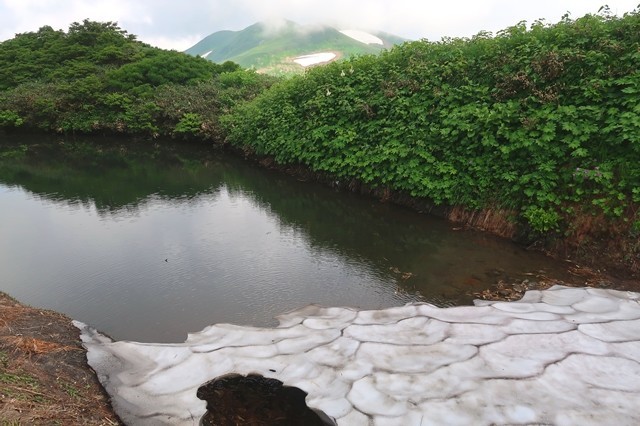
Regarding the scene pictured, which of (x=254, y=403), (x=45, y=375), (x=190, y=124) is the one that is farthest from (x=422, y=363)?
(x=190, y=124)

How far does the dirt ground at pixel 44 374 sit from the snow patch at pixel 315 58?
48699mm

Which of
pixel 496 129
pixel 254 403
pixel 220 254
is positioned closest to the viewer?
pixel 254 403

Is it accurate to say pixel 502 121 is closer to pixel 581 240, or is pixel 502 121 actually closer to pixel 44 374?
pixel 581 240

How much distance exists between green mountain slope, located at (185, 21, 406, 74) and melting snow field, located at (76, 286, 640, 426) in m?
35.8

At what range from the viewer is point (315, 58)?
176 feet

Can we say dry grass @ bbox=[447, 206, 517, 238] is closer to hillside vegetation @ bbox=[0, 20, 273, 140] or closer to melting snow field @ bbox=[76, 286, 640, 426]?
melting snow field @ bbox=[76, 286, 640, 426]

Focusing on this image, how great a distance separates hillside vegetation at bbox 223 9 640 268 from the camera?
24.2ft

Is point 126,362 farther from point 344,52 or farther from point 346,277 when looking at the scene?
point 344,52

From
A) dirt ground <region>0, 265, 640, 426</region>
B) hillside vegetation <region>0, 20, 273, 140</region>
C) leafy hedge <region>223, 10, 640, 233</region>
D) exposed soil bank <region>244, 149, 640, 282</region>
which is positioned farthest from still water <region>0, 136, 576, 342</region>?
hillside vegetation <region>0, 20, 273, 140</region>

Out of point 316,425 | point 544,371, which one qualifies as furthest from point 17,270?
point 544,371

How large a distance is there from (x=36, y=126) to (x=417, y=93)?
23347 mm

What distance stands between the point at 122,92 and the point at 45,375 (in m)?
23.9

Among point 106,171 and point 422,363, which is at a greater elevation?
point 106,171

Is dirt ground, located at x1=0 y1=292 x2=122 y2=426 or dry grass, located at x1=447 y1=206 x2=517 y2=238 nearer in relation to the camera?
dirt ground, located at x1=0 y1=292 x2=122 y2=426
